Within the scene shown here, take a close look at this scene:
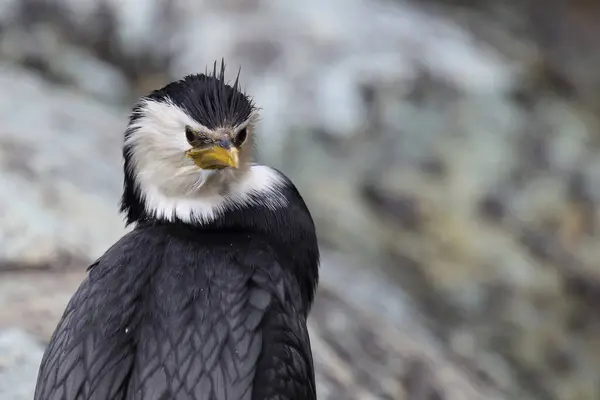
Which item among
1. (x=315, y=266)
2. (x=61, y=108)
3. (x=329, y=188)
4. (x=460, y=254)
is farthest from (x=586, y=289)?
(x=61, y=108)

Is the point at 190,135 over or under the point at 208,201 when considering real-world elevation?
over

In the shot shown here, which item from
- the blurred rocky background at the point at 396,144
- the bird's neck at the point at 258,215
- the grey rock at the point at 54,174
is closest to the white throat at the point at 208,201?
the bird's neck at the point at 258,215

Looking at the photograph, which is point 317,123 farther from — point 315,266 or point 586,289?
point 315,266

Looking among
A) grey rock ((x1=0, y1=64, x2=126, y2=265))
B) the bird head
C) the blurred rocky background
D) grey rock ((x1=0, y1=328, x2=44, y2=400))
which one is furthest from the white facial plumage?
the blurred rocky background

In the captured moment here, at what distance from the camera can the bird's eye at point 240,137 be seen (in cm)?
309

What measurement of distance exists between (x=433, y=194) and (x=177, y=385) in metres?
3.44

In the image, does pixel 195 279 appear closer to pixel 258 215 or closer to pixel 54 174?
pixel 258 215

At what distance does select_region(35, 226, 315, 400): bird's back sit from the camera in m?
2.84

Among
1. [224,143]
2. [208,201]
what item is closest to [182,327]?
[208,201]

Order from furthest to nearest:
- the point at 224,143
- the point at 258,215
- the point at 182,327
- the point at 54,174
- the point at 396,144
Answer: the point at 396,144, the point at 54,174, the point at 258,215, the point at 224,143, the point at 182,327

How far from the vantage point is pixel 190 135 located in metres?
3.05

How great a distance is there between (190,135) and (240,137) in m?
0.18

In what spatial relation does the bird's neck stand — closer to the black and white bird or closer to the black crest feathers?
the black and white bird

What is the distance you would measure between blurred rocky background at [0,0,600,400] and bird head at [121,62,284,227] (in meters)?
1.68
